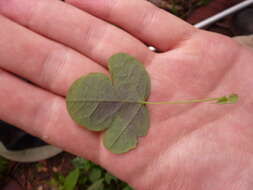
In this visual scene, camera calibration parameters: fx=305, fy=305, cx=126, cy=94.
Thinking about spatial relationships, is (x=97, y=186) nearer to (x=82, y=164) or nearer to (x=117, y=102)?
(x=82, y=164)

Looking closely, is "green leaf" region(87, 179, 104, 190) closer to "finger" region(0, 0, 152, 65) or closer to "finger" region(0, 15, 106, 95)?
"finger" region(0, 15, 106, 95)

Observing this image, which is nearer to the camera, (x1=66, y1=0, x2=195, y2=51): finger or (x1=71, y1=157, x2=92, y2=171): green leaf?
(x1=66, y1=0, x2=195, y2=51): finger

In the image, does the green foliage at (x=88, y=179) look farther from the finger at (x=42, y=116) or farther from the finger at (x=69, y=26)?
the finger at (x=69, y=26)

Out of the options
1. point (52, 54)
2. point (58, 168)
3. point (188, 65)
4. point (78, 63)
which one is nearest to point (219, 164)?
point (188, 65)

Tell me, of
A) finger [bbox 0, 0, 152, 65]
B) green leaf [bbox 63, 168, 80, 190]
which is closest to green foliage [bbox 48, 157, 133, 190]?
green leaf [bbox 63, 168, 80, 190]

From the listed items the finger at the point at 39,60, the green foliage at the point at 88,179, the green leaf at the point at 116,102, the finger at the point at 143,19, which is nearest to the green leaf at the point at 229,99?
the green leaf at the point at 116,102
